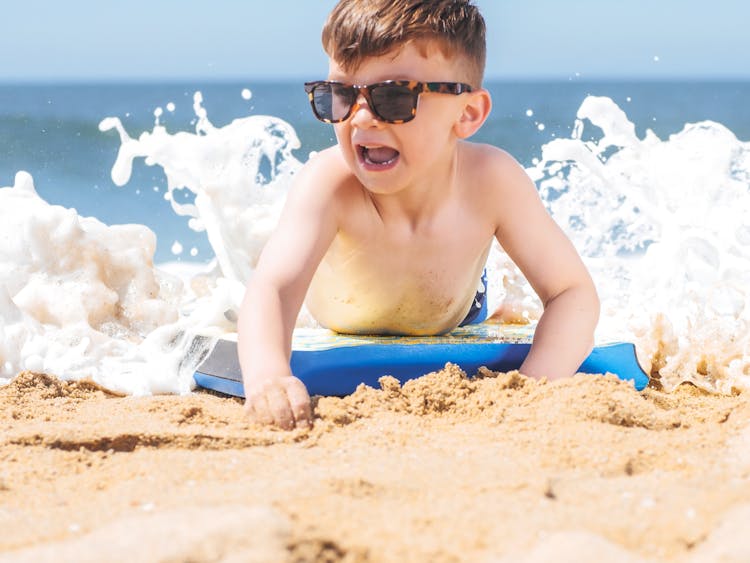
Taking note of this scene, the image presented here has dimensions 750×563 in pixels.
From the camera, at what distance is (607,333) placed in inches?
148

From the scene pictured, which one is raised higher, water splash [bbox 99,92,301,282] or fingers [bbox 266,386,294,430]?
water splash [bbox 99,92,301,282]

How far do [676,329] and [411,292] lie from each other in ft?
3.80

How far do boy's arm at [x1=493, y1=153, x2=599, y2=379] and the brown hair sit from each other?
43 centimetres

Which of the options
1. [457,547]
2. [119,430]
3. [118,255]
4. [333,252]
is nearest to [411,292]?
[333,252]

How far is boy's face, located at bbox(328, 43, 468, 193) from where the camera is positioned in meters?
2.71

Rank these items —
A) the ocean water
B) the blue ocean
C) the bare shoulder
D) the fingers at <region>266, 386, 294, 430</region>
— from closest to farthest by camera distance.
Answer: the fingers at <region>266, 386, 294, 430</region>
the bare shoulder
the ocean water
the blue ocean

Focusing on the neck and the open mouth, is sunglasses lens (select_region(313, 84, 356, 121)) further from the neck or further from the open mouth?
the neck

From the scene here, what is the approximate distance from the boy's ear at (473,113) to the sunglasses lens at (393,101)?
0.86ft

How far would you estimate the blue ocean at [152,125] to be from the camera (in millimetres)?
10195

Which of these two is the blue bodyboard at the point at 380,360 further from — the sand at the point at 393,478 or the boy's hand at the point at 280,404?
the boy's hand at the point at 280,404

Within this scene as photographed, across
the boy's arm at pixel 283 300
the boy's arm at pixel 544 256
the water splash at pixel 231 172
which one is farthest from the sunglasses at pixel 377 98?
the water splash at pixel 231 172

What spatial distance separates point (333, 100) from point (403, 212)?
1.44ft

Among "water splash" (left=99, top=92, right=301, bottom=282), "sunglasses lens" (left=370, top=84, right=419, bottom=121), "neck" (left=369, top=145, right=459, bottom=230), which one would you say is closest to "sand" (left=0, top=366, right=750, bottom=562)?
"neck" (left=369, top=145, right=459, bottom=230)

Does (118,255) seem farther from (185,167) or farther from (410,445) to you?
(410,445)
